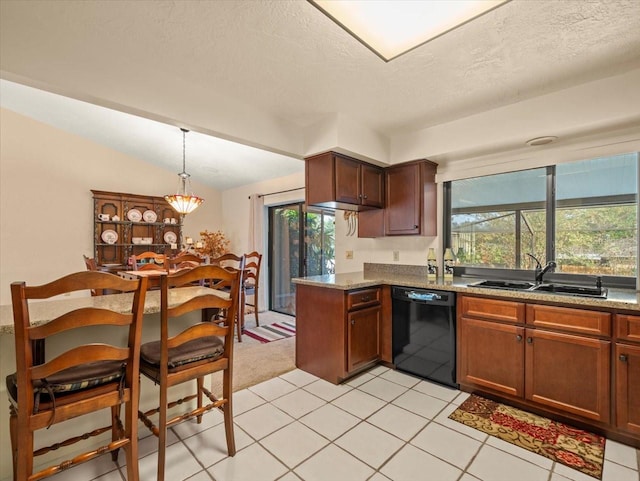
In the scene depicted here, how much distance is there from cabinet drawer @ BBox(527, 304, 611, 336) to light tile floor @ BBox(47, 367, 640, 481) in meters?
0.70

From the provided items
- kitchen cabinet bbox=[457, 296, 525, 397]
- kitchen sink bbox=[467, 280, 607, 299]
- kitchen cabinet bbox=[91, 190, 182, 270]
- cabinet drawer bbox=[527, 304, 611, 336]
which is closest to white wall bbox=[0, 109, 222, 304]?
kitchen cabinet bbox=[91, 190, 182, 270]

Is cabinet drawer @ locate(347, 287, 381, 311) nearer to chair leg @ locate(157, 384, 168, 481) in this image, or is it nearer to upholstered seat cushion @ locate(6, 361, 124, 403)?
chair leg @ locate(157, 384, 168, 481)

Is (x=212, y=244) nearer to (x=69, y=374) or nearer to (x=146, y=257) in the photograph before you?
(x=146, y=257)

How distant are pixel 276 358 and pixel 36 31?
10.3ft

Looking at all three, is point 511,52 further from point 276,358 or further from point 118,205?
point 118,205

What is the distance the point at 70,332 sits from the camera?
1.76 meters

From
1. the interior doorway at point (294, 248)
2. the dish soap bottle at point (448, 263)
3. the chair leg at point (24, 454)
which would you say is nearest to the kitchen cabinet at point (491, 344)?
the dish soap bottle at point (448, 263)

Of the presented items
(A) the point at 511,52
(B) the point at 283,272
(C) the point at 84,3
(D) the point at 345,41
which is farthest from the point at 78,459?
(B) the point at 283,272

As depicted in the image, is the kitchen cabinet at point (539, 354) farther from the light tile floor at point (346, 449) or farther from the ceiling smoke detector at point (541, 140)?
the ceiling smoke detector at point (541, 140)

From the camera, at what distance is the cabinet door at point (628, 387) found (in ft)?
6.13

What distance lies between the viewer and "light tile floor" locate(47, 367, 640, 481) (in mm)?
1688

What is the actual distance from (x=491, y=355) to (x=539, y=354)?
32 cm

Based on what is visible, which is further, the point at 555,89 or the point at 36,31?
the point at 555,89

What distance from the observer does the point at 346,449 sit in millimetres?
1897
